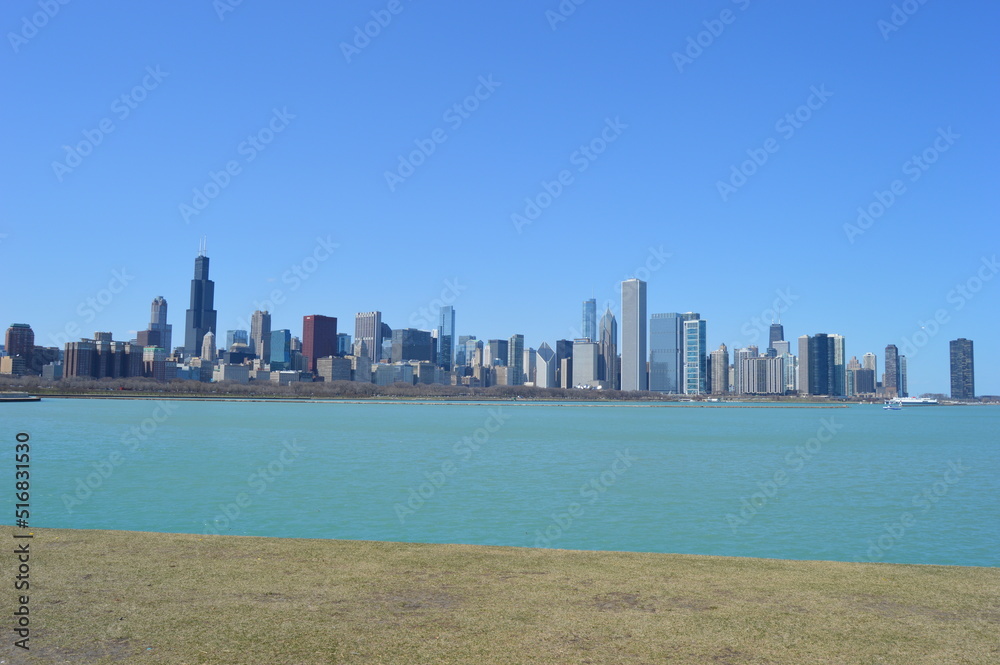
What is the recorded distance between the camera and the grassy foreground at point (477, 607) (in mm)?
7047

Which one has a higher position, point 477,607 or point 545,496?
point 477,607

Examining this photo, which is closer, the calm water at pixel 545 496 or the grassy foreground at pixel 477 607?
the grassy foreground at pixel 477 607

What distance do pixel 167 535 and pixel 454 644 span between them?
7062 millimetres

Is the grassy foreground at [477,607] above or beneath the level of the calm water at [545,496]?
above

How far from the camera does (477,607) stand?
27.6ft

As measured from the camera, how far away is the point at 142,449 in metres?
48.6

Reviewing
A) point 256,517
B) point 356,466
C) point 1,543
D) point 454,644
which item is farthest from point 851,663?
point 356,466

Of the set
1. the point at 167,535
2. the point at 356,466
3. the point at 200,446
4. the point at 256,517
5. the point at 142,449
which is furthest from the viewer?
the point at 200,446

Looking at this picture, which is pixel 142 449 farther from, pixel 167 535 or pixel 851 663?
pixel 851 663

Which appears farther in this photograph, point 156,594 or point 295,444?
point 295,444

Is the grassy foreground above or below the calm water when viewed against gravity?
above

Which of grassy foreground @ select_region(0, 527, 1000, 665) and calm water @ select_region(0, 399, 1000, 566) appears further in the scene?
calm water @ select_region(0, 399, 1000, 566)

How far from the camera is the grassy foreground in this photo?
7.05 m

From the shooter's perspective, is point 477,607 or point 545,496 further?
point 545,496
